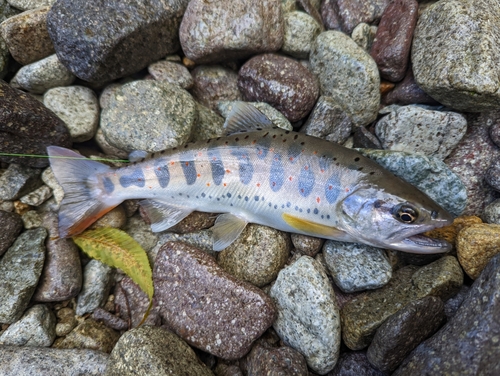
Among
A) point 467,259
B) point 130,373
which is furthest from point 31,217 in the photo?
point 467,259

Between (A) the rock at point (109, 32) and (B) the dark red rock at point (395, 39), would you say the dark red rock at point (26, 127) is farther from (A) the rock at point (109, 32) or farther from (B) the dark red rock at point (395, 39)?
(B) the dark red rock at point (395, 39)

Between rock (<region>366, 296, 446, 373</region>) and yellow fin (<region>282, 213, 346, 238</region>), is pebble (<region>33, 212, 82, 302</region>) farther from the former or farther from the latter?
rock (<region>366, 296, 446, 373</region>)

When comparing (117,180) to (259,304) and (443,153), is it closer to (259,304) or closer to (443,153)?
(259,304)

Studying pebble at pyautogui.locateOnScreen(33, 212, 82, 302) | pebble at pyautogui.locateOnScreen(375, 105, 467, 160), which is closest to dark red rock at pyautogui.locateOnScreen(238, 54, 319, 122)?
pebble at pyautogui.locateOnScreen(375, 105, 467, 160)

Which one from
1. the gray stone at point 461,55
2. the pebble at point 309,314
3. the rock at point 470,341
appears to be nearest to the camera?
the rock at point 470,341

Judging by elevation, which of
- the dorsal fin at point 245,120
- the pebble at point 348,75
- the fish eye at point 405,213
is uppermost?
the pebble at point 348,75

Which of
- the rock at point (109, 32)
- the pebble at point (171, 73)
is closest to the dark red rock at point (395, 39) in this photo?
the pebble at point (171, 73)
